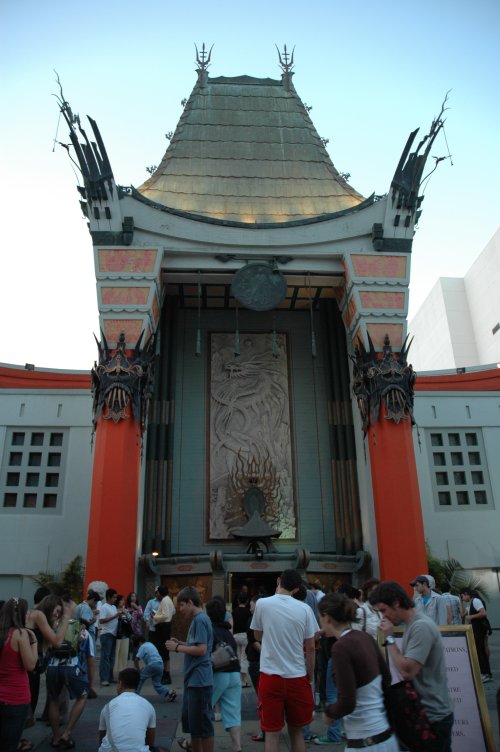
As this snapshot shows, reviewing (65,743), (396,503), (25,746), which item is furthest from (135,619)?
(396,503)

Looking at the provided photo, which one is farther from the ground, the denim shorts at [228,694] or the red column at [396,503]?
the red column at [396,503]

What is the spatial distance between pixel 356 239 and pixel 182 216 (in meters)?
5.96

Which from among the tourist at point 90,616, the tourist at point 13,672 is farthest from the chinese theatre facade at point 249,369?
the tourist at point 13,672

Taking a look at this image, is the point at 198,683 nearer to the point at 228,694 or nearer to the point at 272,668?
the point at 228,694

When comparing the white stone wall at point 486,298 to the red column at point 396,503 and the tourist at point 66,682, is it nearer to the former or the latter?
the red column at point 396,503

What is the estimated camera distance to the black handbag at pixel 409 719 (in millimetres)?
3602

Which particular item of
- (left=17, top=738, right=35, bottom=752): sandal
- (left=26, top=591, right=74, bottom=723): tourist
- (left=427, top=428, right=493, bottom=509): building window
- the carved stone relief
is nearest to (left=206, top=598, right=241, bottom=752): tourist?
(left=26, top=591, right=74, bottom=723): tourist

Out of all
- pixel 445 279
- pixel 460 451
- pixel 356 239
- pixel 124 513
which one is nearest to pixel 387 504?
pixel 460 451

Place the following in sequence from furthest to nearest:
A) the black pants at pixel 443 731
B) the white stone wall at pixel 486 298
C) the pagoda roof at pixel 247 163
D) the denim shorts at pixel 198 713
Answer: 1. the white stone wall at pixel 486 298
2. the pagoda roof at pixel 247 163
3. the denim shorts at pixel 198 713
4. the black pants at pixel 443 731

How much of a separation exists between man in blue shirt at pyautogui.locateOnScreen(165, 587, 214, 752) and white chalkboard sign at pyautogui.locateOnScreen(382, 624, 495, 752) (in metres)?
1.69

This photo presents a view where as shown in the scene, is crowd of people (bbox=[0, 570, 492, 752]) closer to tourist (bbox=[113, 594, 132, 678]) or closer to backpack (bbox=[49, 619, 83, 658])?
backpack (bbox=[49, 619, 83, 658])

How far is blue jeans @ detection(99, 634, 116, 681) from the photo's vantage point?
32.5 ft

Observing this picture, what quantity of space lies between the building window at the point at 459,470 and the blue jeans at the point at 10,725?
18.9 m

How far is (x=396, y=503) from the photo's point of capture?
17.9 m
